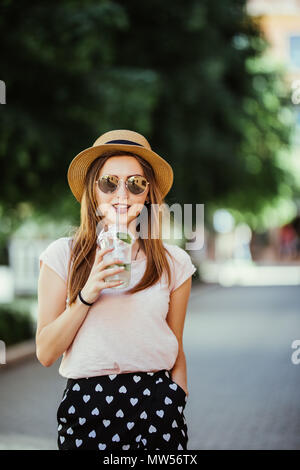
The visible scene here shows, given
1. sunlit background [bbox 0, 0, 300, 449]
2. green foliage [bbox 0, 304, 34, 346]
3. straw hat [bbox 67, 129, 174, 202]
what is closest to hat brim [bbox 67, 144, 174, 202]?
straw hat [bbox 67, 129, 174, 202]

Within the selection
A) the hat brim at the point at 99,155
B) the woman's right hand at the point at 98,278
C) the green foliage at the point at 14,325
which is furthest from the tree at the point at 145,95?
the green foliage at the point at 14,325

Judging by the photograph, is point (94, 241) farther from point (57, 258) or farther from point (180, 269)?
point (180, 269)

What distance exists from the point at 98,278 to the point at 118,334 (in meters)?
0.23

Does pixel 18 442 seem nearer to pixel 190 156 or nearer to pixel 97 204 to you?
pixel 97 204

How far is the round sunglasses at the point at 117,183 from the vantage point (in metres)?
2.42

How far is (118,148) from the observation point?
244cm

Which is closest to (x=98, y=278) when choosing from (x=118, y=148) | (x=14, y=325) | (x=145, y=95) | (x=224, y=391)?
(x=118, y=148)

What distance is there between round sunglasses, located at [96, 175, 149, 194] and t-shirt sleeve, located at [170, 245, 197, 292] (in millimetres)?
249

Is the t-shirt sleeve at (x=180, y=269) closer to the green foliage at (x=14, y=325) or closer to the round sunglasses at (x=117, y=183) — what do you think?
the round sunglasses at (x=117, y=183)

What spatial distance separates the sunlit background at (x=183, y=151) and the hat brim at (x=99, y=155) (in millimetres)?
200

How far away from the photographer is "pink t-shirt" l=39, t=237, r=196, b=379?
2.32 m

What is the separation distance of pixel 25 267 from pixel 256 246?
1234 inches

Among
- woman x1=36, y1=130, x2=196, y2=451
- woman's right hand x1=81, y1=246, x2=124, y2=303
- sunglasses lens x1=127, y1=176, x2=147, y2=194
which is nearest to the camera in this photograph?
woman's right hand x1=81, y1=246, x2=124, y2=303

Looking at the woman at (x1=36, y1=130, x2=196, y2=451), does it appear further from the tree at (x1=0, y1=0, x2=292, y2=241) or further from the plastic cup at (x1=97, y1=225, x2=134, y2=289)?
the tree at (x1=0, y1=0, x2=292, y2=241)
